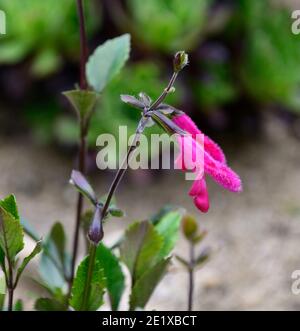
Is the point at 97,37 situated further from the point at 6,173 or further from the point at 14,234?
the point at 14,234

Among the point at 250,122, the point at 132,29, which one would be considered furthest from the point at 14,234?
the point at 250,122

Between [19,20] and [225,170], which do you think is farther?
[19,20]

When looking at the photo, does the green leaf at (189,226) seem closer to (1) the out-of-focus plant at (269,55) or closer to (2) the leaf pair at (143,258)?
(2) the leaf pair at (143,258)

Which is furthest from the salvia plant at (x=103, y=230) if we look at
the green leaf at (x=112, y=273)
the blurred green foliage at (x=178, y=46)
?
the blurred green foliage at (x=178, y=46)

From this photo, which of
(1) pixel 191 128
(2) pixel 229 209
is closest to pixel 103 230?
(1) pixel 191 128

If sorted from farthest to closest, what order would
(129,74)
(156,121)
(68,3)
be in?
(68,3) → (129,74) → (156,121)

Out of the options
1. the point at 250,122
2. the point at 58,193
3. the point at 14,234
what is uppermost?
the point at 250,122

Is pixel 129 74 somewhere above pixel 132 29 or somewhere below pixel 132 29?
below
